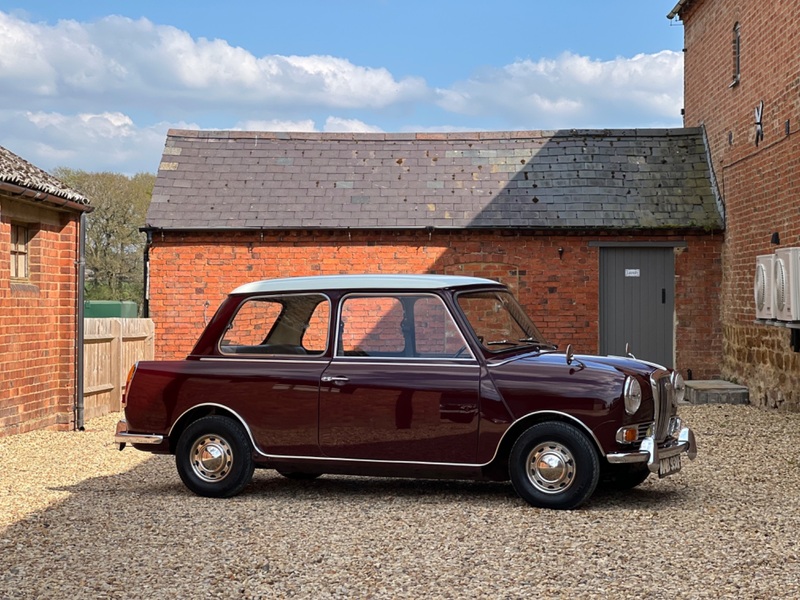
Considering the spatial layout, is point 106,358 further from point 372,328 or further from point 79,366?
point 372,328

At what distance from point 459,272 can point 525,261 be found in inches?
45.3

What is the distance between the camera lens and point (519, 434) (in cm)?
782

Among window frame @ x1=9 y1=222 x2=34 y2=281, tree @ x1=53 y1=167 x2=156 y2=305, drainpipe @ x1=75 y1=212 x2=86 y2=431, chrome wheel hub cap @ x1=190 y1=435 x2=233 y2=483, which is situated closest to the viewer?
chrome wheel hub cap @ x1=190 y1=435 x2=233 y2=483

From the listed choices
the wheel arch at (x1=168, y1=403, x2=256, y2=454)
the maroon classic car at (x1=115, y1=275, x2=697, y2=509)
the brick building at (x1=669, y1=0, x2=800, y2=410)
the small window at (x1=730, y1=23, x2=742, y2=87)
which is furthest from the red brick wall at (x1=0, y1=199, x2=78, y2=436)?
the small window at (x1=730, y1=23, x2=742, y2=87)

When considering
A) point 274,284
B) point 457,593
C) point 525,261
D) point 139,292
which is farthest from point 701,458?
point 139,292

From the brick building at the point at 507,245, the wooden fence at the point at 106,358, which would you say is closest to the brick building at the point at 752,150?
the brick building at the point at 507,245

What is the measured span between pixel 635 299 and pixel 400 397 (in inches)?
455

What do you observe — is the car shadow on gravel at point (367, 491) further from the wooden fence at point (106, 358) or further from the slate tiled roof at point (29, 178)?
the wooden fence at point (106, 358)

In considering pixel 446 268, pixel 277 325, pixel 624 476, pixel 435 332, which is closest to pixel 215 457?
pixel 277 325

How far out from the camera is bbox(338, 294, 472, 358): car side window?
811 centimetres

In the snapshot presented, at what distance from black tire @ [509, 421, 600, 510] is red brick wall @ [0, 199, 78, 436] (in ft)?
22.7

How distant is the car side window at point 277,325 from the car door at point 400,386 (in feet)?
0.92

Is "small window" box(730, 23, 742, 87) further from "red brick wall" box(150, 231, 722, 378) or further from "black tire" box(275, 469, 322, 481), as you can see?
"black tire" box(275, 469, 322, 481)

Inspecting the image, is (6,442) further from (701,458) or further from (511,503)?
(701,458)
